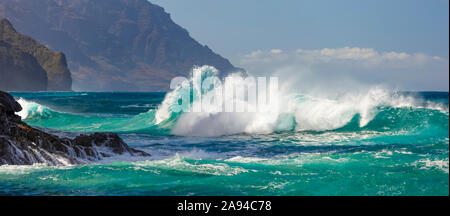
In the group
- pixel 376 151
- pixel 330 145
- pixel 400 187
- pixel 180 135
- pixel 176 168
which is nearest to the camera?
pixel 400 187

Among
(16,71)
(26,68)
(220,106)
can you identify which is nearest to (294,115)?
(220,106)

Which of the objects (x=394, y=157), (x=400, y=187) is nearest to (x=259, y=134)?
(x=394, y=157)

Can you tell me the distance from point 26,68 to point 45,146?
17026 centimetres

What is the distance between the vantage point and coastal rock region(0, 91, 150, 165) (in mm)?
9625

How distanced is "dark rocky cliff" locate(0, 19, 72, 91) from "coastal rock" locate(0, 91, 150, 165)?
16302 cm

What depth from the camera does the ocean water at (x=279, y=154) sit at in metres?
7.95

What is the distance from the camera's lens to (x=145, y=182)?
26.9 ft

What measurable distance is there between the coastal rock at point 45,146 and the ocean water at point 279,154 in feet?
1.75

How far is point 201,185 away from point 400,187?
328 cm

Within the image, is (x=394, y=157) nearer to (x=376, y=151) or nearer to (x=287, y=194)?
(x=376, y=151)

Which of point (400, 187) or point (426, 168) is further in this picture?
point (426, 168)

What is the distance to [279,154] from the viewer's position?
13.1 metres

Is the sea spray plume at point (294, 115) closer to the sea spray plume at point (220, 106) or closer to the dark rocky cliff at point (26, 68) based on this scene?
the sea spray plume at point (220, 106)

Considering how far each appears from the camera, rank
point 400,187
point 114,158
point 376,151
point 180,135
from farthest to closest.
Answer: point 180,135 < point 376,151 < point 114,158 < point 400,187
